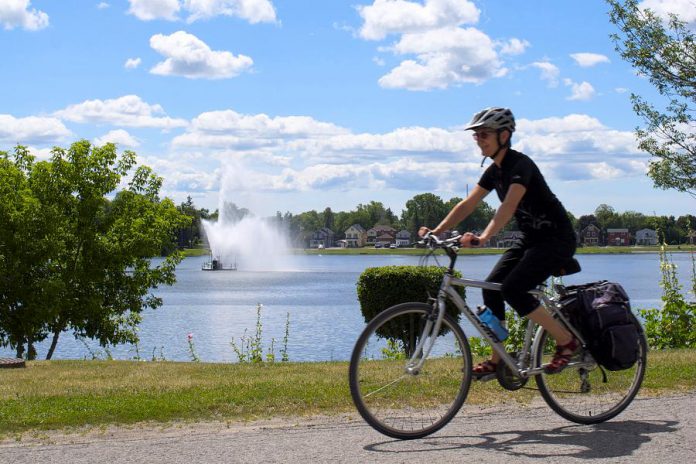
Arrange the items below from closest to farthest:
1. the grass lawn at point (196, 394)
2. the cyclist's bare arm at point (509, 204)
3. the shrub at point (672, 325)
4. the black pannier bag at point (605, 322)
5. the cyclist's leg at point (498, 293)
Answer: the cyclist's bare arm at point (509, 204) < the cyclist's leg at point (498, 293) < the black pannier bag at point (605, 322) < the grass lawn at point (196, 394) < the shrub at point (672, 325)

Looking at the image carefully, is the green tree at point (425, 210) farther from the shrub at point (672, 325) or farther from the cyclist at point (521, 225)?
the cyclist at point (521, 225)

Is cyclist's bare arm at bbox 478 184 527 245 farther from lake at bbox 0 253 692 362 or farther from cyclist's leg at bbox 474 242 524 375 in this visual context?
lake at bbox 0 253 692 362

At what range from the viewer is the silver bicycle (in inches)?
228

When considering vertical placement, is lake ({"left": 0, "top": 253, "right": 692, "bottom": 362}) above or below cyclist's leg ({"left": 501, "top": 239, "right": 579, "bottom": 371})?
below

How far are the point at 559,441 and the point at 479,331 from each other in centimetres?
88

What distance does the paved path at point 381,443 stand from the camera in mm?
5207

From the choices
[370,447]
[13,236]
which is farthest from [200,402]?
[13,236]

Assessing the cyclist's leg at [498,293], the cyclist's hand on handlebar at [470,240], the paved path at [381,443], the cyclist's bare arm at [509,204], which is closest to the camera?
the paved path at [381,443]

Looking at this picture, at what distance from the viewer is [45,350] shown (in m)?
28.8

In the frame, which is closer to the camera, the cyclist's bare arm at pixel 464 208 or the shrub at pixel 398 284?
the cyclist's bare arm at pixel 464 208

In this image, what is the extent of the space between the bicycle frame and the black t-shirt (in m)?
0.43

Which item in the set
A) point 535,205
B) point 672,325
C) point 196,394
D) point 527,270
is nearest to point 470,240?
point 527,270

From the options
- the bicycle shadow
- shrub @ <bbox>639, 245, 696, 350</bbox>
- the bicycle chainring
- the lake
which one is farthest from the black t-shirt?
the lake

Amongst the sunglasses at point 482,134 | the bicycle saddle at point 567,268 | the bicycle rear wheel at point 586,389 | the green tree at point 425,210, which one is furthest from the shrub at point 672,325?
the green tree at point 425,210
